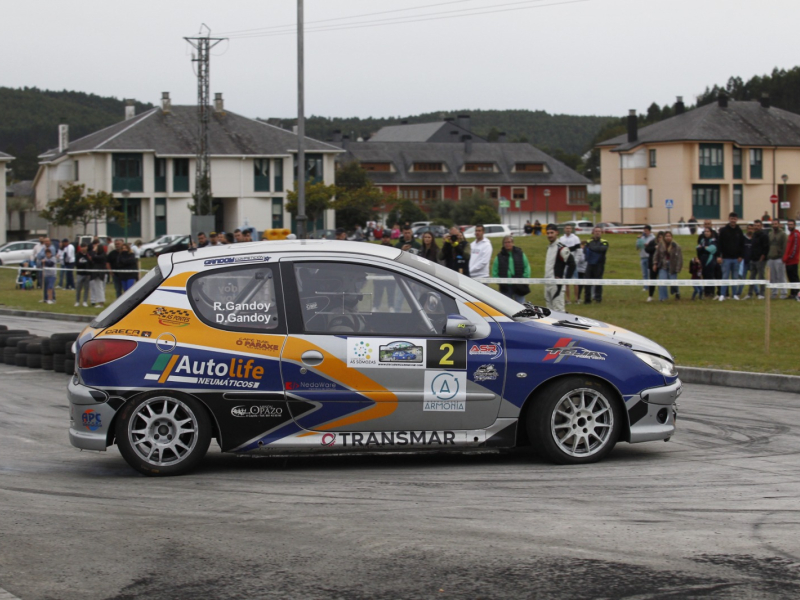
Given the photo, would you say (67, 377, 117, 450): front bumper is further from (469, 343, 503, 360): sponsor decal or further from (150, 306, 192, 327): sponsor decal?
(469, 343, 503, 360): sponsor decal

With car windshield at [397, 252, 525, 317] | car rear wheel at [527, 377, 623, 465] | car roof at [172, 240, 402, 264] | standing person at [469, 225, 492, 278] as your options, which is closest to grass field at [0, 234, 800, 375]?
standing person at [469, 225, 492, 278]

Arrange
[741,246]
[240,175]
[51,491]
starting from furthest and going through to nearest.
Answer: [240,175] → [741,246] → [51,491]

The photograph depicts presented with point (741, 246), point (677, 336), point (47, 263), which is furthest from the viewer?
point (47, 263)

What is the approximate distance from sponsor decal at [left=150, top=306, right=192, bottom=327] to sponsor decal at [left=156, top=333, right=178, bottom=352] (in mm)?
91

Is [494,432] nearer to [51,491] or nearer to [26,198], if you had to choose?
[51,491]

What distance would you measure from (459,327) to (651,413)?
1.63 metres

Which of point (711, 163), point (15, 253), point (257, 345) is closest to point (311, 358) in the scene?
point (257, 345)

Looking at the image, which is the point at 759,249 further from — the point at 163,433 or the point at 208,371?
the point at 163,433

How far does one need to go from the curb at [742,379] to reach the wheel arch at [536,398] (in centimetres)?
487

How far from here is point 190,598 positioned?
15.4 feet

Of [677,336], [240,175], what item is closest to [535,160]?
[240,175]

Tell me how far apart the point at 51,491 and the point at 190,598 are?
2.65 metres

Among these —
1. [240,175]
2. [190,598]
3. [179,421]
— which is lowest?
[190,598]

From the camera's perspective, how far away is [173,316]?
24.0ft
